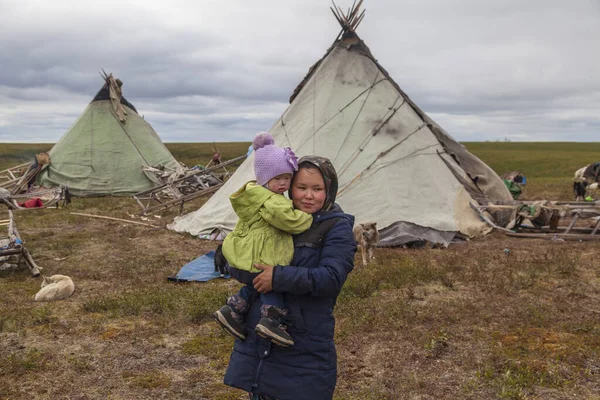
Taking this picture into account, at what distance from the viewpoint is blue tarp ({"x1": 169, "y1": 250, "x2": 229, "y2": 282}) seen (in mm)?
7875

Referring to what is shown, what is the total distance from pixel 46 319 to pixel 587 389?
5.62m

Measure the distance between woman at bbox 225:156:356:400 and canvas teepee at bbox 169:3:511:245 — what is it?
726 cm

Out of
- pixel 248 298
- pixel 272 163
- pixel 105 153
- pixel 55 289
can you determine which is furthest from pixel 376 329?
pixel 105 153

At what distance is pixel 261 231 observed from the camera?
265 centimetres

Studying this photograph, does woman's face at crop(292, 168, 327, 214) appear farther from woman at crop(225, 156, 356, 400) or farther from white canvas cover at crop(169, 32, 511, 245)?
white canvas cover at crop(169, 32, 511, 245)

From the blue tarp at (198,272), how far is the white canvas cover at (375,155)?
2340 millimetres

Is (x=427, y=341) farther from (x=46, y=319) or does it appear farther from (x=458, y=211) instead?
(x=458, y=211)

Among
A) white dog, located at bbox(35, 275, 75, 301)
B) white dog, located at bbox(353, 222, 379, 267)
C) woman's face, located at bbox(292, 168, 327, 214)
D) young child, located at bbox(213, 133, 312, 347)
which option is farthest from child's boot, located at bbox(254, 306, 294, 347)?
white dog, located at bbox(353, 222, 379, 267)

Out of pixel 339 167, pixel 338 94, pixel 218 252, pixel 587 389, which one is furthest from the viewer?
pixel 338 94

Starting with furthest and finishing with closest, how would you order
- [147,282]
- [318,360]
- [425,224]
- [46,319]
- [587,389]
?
[425,224] → [147,282] → [46,319] → [587,389] → [318,360]

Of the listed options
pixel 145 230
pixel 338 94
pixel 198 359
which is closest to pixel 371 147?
pixel 338 94

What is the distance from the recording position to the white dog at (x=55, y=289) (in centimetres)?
699

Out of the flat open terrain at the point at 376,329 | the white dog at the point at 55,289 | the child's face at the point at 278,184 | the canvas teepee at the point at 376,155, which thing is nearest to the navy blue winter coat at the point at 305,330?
Answer: the child's face at the point at 278,184

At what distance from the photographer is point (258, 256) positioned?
2.62 metres
